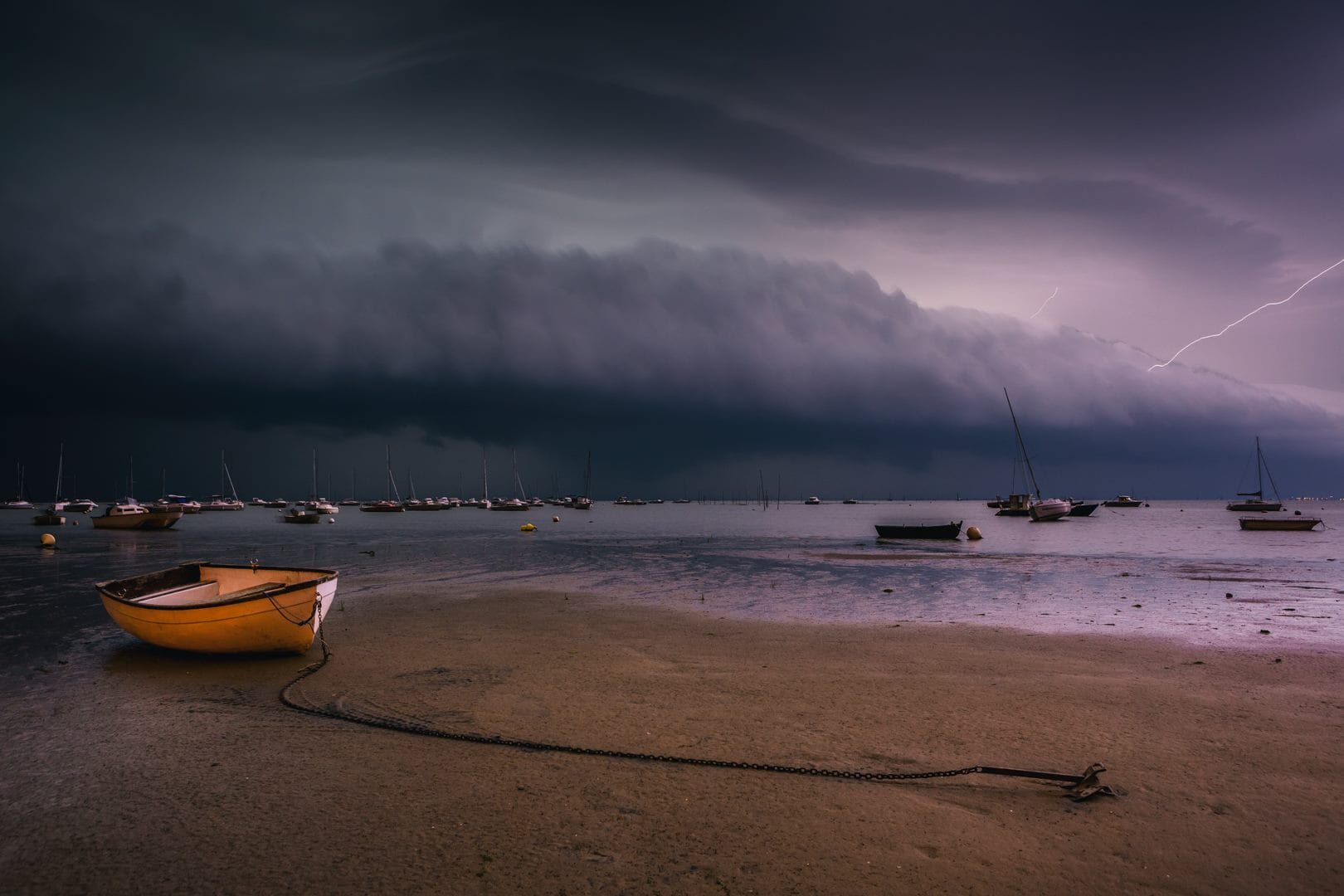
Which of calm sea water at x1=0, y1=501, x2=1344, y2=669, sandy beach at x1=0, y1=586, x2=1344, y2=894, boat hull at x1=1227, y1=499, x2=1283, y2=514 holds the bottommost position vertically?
calm sea water at x1=0, y1=501, x2=1344, y2=669

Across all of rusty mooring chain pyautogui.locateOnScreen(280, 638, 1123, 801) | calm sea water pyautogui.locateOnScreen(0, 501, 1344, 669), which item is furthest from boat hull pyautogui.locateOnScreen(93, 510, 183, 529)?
rusty mooring chain pyautogui.locateOnScreen(280, 638, 1123, 801)

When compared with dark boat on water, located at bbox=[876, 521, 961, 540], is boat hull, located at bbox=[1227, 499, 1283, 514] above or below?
above

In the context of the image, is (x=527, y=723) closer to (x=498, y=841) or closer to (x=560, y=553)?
(x=498, y=841)

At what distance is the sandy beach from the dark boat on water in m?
50.8

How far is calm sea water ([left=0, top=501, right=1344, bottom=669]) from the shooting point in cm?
1925

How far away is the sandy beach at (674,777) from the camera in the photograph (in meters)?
5.87

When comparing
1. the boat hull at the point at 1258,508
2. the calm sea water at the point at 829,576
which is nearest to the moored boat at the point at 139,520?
the calm sea water at the point at 829,576

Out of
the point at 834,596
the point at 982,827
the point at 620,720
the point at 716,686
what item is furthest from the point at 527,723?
the point at 834,596

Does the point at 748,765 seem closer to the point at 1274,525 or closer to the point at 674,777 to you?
the point at 674,777

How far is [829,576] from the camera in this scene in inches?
1314

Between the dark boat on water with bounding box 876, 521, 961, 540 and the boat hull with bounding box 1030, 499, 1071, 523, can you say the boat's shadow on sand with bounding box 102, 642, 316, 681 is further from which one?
the boat hull with bounding box 1030, 499, 1071, 523

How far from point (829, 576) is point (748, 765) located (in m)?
26.3

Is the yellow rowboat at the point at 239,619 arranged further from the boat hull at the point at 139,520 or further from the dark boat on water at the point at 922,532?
the boat hull at the point at 139,520

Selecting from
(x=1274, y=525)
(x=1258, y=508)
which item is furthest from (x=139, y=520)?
(x=1258, y=508)
